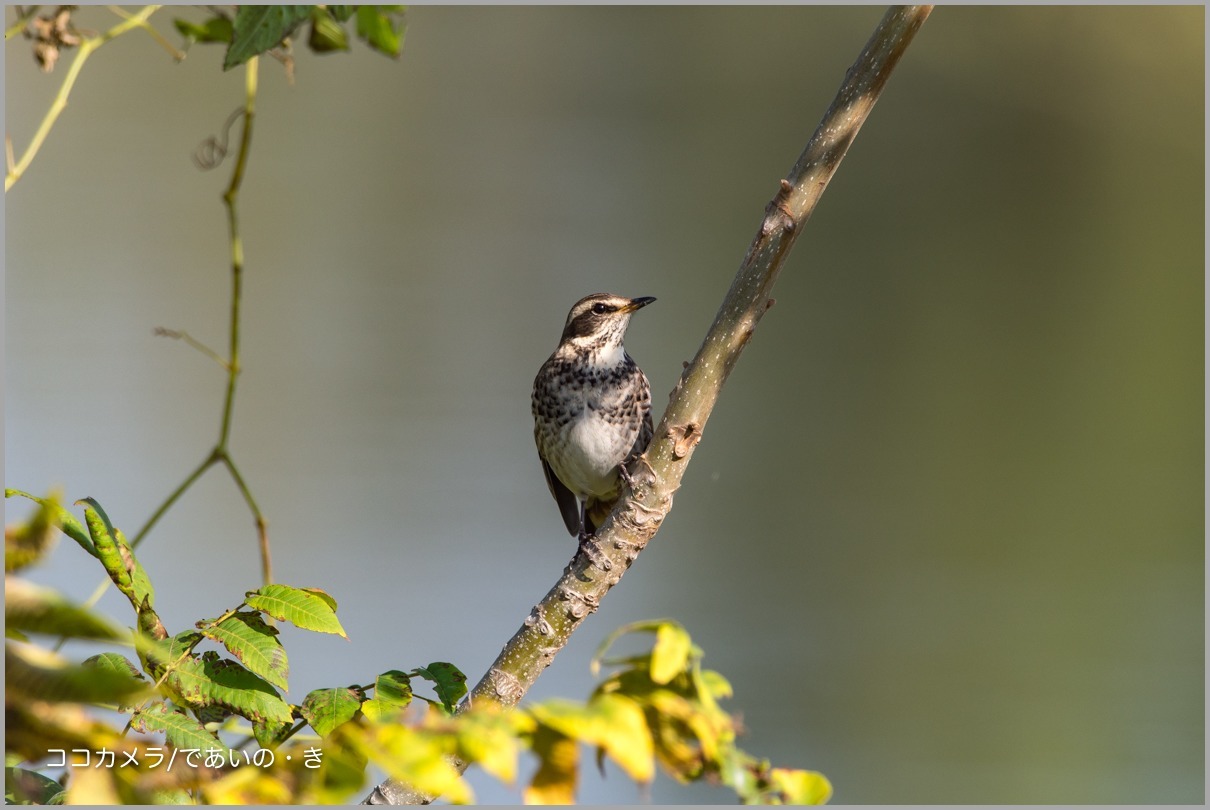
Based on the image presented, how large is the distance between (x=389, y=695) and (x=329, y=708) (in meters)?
0.10

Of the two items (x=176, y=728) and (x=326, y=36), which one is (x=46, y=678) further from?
(x=326, y=36)

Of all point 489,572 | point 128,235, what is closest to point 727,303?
point 489,572

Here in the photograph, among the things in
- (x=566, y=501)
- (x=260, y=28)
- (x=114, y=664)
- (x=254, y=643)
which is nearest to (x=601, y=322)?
(x=566, y=501)

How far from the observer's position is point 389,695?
191cm

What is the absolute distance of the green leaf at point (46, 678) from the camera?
3.34ft

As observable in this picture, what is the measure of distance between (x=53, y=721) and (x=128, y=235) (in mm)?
10462

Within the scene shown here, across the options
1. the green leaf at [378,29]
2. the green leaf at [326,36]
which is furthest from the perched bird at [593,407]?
the green leaf at [378,29]

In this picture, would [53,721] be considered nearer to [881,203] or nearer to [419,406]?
[419,406]

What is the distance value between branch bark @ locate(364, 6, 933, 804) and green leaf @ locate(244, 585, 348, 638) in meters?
0.37

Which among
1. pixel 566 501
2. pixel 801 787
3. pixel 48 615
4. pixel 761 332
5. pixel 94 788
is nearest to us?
pixel 48 615

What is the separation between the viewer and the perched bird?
13.0 feet

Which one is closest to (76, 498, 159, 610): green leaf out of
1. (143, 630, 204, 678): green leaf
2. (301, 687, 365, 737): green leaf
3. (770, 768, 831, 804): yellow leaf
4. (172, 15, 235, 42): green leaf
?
(143, 630, 204, 678): green leaf

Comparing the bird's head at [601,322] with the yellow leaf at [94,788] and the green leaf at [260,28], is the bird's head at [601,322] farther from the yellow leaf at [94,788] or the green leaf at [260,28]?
the yellow leaf at [94,788]

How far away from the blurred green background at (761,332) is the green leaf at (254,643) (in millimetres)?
3602
